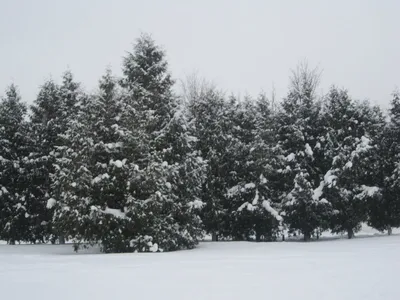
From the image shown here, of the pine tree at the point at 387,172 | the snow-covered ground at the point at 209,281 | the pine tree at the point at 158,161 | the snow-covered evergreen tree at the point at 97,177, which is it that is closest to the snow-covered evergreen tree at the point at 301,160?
the pine tree at the point at 387,172

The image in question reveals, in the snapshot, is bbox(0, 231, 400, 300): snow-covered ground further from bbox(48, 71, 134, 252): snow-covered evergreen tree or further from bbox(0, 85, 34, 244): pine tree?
bbox(0, 85, 34, 244): pine tree

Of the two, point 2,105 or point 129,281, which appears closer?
point 129,281

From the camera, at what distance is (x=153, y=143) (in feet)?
70.6

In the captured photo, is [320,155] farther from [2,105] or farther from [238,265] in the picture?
[2,105]

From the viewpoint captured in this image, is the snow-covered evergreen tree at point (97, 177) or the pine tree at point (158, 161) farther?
the pine tree at point (158, 161)

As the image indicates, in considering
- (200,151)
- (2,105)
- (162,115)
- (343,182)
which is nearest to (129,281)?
(162,115)

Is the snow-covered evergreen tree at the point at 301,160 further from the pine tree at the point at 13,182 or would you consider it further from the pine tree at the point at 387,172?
the pine tree at the point at 13,182

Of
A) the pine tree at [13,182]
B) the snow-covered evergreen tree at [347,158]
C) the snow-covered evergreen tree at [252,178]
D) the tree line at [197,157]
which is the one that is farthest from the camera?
the snow-covered evergreen tree at [252,178]

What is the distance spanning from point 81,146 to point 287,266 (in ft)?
39.1

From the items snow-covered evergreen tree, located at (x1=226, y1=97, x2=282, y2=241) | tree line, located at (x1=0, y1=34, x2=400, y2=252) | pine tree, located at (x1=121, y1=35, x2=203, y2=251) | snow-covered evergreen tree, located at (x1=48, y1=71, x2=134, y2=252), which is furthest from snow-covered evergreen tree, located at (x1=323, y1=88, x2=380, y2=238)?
snow-covered evergreen tree, located at (x1=48, y1=71, x2=134, y2=252)

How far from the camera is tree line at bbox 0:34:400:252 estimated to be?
2028 cm

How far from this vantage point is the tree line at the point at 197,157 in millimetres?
20281

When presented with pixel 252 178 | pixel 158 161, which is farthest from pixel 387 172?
pixel 158 161

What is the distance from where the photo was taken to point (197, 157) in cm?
2398
